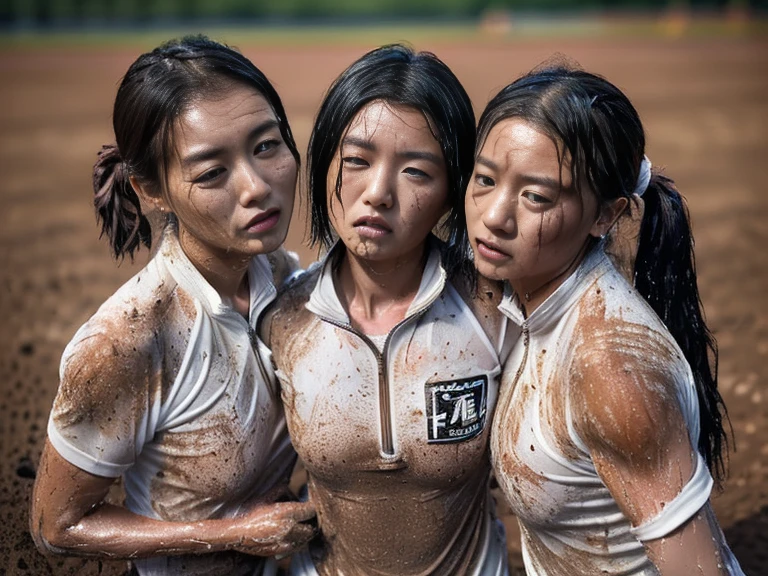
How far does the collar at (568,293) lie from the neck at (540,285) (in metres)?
0.03

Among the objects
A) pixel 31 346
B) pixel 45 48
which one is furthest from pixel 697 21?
pixel 31 346

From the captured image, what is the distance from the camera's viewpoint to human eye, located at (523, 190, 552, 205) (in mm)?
2768

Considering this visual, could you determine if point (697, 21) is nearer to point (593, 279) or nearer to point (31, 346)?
point (31, 346)

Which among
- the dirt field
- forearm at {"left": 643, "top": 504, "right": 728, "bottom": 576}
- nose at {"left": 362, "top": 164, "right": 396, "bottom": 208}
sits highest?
nose at {"left": 362, "top": 164, "right": 396, "bottom": 208}

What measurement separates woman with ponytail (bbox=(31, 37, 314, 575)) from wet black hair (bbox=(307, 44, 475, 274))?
0.21m

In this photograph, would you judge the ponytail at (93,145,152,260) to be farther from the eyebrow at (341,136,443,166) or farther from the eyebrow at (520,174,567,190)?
the eyebrow at (520,174,567,190)

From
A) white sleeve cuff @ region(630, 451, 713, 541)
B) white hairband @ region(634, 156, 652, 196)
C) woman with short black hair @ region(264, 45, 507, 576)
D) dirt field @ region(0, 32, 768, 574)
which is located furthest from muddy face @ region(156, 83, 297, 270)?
dirt field @ region(0, 32, 768, 574)

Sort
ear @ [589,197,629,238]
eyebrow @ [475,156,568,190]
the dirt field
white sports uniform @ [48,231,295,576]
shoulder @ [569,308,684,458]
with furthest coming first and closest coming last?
the dirt field
white sports uniform @ [48,231,295,576]
ear @ [589,197,629,238]
eyebrow @ [475,156,568,190]
shoulder @ [569,308,684,458]

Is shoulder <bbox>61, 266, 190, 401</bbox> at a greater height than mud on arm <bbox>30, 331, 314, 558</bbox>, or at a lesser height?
greater

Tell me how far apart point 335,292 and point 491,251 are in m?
0.53

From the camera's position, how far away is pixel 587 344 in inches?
105

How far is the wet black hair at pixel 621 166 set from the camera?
8.89 ft

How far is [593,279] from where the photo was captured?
9.19ft

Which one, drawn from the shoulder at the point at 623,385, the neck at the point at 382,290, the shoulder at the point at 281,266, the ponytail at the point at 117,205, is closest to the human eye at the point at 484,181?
the neck at the point at 382,290
